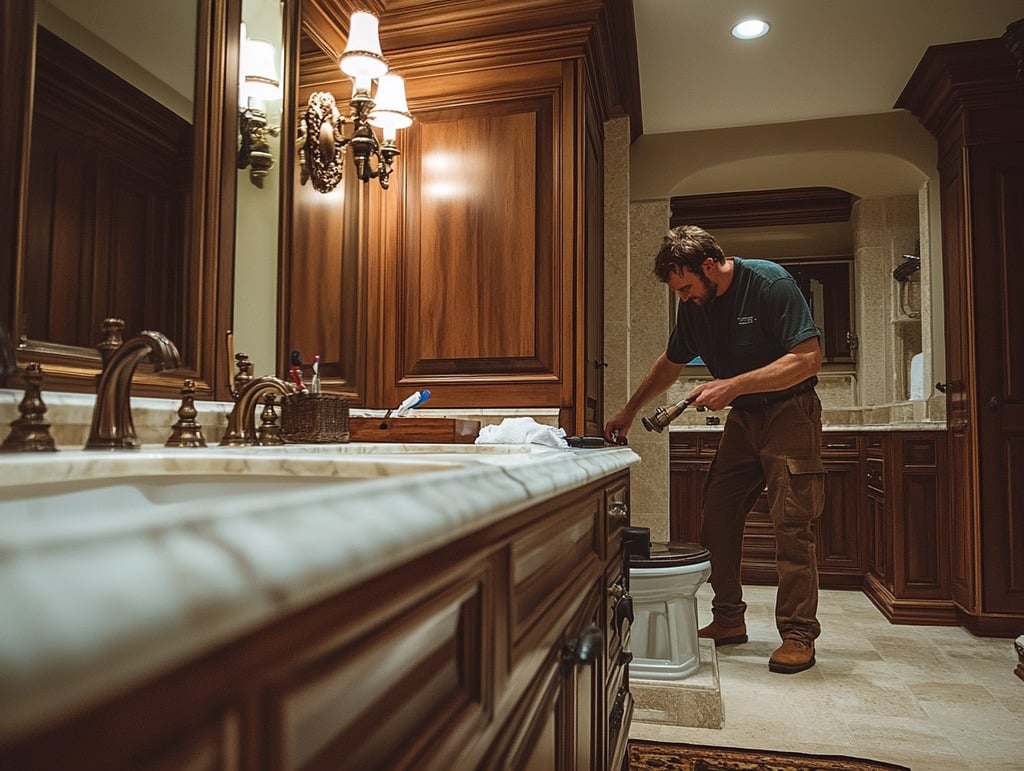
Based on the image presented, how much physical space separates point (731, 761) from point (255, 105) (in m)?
1.93

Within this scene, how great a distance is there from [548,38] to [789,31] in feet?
4.40

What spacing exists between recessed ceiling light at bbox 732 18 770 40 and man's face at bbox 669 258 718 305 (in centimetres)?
114

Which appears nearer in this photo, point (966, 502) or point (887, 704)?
point (887, 704)

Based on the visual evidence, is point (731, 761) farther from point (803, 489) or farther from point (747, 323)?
point (747, 323)

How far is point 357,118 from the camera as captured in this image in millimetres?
2080

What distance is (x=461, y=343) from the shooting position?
2.47m

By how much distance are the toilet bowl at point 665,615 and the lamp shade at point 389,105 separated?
142 centimetres

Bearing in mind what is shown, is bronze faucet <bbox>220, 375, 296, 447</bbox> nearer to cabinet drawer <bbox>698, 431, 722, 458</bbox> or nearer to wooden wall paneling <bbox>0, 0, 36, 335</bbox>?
wooden wall paneling <bbox>0, 0, 36, 335</bbox>

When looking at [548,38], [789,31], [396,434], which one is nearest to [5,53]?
[396,434]

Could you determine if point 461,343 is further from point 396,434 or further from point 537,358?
point 396,434

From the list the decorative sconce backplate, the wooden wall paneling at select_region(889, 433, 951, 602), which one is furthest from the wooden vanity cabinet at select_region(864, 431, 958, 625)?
the decorative sconce backplate

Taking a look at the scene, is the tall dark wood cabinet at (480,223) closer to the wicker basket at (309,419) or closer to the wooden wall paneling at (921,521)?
the wicker basket at (309,419)

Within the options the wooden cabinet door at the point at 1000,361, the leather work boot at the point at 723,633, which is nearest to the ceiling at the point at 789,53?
the wooden cabinet door at the point at 1000,361

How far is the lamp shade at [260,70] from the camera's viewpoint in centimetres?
171
